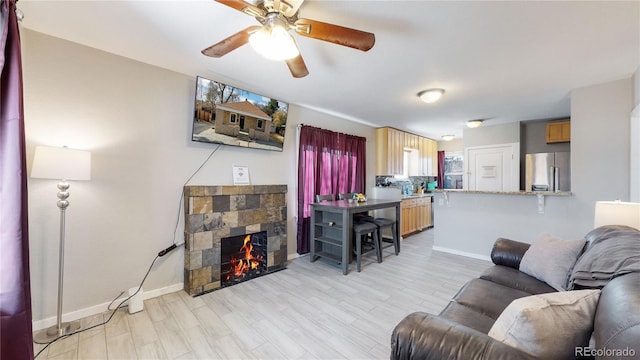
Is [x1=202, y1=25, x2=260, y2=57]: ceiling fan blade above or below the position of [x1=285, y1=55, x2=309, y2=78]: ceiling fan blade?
above

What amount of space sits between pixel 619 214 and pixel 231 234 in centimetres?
361

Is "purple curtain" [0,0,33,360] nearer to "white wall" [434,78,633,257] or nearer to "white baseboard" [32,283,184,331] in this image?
"white baseboard" [32,283,184,331]

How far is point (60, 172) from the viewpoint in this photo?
179cm

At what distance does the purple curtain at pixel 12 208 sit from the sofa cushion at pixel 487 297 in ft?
7.85

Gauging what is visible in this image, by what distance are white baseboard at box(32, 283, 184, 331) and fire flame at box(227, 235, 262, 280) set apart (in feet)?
1.89

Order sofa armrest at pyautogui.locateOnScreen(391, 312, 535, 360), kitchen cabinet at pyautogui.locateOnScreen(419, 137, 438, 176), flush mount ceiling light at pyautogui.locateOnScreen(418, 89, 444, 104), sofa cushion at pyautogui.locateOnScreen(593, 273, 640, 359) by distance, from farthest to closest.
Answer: kitchen cabinet at pyautogui.locateOnScreen(419, 137, 438, 176)
flush mount ceiling light at pyautogui.locateOnScreen(418, 89, 444, 104)
sofa armrest at pyautogui.locateOnScreen(391, 312, 535, 360)
sofa cushion at pyautogui.locateOnScreen(593, 273, 640, 359)

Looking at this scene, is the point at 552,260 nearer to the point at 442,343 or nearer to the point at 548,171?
the point at 442,343

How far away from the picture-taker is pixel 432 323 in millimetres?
1047

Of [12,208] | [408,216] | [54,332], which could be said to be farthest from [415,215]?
[12,208]

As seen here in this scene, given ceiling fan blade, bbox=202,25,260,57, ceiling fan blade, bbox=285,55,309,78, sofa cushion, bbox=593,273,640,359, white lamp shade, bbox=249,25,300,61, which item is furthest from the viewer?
ceiling fan blade, bbox=285,55,309,78

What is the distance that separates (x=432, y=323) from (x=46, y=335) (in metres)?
2.88

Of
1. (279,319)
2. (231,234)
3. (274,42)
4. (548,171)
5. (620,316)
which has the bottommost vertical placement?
(279,319)

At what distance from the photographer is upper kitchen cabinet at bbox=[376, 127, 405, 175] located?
5.37 metres

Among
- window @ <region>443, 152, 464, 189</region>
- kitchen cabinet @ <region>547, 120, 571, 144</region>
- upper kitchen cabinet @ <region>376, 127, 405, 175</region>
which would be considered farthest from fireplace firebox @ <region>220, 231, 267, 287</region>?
window @ <region>443, 152, 464, 189</region>
